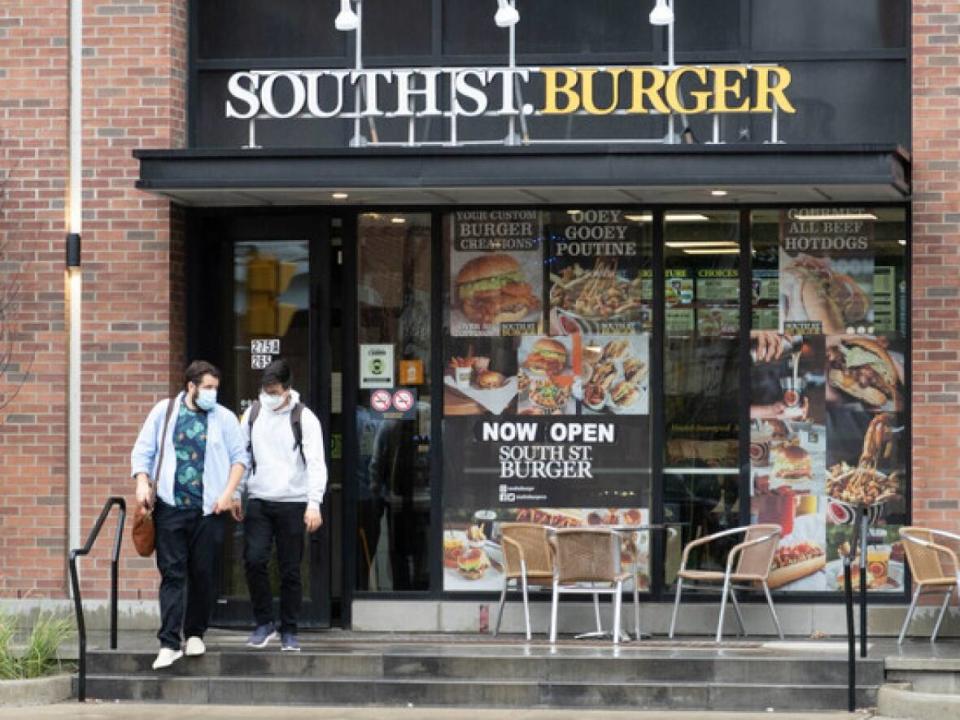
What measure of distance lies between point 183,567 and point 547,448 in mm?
3082

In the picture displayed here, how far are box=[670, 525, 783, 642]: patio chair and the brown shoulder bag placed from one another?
12.4 feet

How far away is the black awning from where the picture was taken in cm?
1316

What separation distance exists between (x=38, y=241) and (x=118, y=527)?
245 cm

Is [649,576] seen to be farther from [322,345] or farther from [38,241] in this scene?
[38,241]

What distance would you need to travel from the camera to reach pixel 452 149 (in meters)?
13.5

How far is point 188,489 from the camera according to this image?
12.8 metres

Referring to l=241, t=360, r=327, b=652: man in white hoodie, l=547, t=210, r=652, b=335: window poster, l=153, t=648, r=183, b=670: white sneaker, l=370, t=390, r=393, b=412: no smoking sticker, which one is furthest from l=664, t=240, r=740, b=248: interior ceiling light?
l=153, t=648, r=183, b=670: white sneaker

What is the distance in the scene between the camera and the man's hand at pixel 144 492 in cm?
1264

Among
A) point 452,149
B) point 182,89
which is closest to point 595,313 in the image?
point 452,149

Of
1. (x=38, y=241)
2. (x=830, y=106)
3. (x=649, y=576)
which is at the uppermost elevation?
(x=830, y=106)

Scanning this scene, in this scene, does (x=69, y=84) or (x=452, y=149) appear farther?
(x=69, y=84)

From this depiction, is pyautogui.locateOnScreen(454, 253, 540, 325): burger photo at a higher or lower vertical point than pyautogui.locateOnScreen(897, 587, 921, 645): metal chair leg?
higher

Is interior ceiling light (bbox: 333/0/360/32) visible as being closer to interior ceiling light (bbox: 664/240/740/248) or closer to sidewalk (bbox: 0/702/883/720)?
interior ceiling light (bbox: 664/240/740/248)

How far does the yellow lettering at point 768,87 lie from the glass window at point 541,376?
51.5 inches
